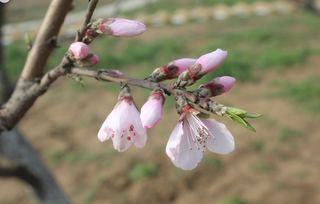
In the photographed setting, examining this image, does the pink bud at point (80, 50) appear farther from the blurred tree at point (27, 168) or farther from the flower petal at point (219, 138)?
the blurred tree at point (27, 168)

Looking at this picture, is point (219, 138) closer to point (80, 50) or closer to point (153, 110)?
point (153, 110)

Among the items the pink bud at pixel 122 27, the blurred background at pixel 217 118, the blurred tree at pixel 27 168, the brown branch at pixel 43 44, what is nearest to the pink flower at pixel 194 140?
the pink bud at pixel 122 27

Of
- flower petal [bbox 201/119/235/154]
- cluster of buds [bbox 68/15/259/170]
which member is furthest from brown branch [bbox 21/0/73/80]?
flower petal [bbox 201/119/235/154]

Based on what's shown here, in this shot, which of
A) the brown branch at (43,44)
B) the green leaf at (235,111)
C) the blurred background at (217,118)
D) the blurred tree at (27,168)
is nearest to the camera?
the green leaf at (235,111)

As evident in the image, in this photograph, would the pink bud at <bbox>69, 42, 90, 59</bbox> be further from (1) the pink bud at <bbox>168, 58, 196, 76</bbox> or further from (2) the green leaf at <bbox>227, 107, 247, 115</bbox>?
(2) the green leaf at <bbox>227, 107, 247, 115</bbox>

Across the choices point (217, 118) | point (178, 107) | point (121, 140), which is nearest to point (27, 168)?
point (121, 140)

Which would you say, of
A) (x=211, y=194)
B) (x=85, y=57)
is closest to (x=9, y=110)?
(x=85, y=57)

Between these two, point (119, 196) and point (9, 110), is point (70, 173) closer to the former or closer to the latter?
point (119, 196)
